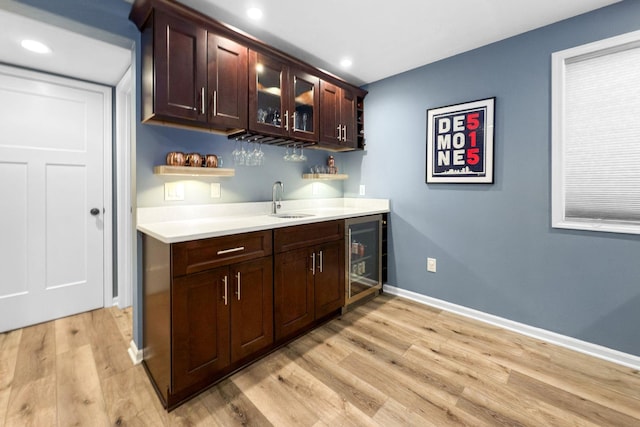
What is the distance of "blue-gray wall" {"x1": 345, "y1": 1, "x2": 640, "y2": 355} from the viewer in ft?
6.35

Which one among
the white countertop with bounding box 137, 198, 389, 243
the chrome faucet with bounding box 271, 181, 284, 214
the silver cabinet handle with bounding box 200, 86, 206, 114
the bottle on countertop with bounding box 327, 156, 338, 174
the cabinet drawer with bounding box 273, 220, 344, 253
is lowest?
the cabinet drawer with bounding box 273, 220, 344, 253

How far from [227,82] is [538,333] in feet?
9.79

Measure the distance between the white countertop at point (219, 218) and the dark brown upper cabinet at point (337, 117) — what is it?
2.27ft

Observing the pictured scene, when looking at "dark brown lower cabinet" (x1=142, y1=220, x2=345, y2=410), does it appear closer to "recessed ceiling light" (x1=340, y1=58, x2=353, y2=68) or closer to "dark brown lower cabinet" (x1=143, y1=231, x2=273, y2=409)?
"dark brown lower cabinet" (x1=143, y1=231, x2=273, y2=409)

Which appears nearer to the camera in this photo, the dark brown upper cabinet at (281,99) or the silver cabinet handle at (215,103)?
the silver cabinet handle at (215,103)

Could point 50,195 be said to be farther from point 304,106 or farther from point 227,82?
point 304,106

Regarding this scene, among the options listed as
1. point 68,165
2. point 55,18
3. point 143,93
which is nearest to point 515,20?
point 143,93

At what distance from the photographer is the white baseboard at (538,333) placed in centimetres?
190

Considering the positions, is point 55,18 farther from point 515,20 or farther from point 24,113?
point 515,20

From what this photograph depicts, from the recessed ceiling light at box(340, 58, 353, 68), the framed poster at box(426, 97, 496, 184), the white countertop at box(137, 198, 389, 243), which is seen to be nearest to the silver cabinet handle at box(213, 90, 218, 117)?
the white countertop at box(137, 198, 389, 243)

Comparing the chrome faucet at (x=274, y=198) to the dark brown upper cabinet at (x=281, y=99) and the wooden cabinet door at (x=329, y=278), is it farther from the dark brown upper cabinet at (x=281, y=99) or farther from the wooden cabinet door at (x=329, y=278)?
the wooden cabinet door at (x=329, y=278)

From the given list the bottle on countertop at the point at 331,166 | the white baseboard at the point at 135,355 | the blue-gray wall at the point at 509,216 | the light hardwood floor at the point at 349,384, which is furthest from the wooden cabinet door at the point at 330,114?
the white baseboard at the point at 135,355

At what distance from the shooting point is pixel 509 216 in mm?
2326

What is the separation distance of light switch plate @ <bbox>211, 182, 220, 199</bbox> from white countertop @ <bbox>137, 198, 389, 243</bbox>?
0.25 ft
